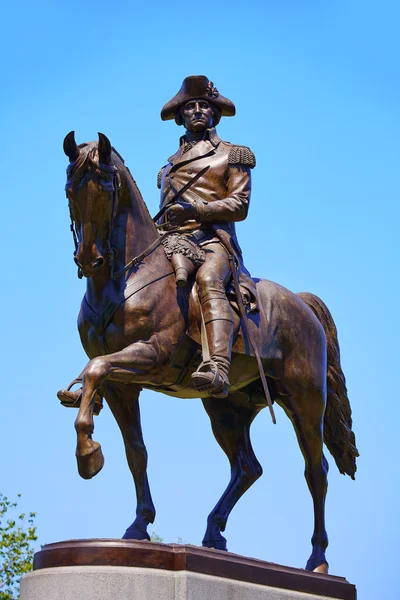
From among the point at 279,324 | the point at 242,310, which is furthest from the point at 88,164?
the point at 279,324

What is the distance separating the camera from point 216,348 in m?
11.3

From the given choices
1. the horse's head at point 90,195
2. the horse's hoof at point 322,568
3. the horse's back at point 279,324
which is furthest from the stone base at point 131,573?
the horse's head at point 90,195

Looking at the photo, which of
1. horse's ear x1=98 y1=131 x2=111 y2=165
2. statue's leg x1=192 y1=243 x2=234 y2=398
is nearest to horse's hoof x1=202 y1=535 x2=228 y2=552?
statue's leg x1=192 y1=243 x2=234 y2=398

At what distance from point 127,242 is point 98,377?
1566 mm

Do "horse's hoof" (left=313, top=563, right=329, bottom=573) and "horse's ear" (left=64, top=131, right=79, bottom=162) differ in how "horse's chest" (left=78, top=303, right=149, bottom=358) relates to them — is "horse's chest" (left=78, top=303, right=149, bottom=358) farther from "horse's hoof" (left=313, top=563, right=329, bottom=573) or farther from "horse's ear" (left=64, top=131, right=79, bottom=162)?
"horse's hoof" (left=313, top=563, right=329, bottom=573)

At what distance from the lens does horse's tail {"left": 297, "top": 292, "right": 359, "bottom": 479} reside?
45.2ft

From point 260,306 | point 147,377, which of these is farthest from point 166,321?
point 260,306

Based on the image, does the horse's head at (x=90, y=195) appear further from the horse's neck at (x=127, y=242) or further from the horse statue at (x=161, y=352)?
the horse's neck at (x=127, y=242)

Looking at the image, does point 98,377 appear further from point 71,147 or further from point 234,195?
point 234,195

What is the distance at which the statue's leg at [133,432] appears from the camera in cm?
1166

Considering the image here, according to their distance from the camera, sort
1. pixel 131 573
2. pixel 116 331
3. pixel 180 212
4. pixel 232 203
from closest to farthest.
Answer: pixel 131 573, pixel 116 331, pixel 180 212, pixel 232 203

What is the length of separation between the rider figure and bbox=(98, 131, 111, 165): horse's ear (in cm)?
136

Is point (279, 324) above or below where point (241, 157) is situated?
below

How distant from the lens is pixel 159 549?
33.5 ft
